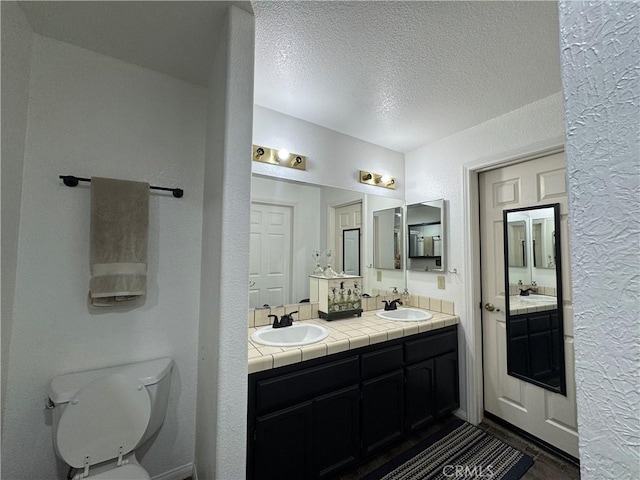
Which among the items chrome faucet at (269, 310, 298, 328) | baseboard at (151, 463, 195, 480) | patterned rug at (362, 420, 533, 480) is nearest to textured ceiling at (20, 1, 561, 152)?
chrome faucet at (269, 310, 298, 328)

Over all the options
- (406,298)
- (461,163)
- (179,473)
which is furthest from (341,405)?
(461,163)

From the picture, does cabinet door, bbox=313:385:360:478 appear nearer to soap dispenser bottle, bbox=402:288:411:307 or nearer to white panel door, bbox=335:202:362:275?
white panel door, bbox=335:202:362:275

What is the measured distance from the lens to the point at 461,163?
233cm

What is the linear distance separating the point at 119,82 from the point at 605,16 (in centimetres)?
193

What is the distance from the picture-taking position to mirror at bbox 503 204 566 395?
6.16 feet

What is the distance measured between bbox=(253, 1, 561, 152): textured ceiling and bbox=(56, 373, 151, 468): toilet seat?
71.6 inches

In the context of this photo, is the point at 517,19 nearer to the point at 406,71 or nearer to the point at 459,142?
the point at 406,71

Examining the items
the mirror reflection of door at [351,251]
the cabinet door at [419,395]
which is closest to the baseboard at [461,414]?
the cabinet door at [419,395]

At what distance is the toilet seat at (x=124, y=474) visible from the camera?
1129 millimetres

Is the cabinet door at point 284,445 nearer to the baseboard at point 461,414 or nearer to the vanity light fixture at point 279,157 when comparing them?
the baseboard at point 461,414

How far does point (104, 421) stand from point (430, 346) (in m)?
1.97

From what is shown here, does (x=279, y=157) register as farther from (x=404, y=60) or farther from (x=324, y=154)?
(x=404, y=60)

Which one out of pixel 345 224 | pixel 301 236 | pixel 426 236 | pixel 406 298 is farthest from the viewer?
pixel 406 298

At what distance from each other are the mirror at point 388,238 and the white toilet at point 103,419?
1.96 metres
